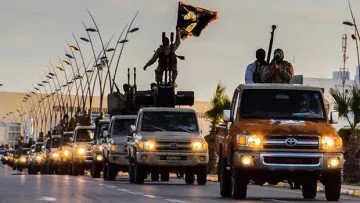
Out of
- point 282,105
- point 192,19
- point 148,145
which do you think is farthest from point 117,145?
point 282,105

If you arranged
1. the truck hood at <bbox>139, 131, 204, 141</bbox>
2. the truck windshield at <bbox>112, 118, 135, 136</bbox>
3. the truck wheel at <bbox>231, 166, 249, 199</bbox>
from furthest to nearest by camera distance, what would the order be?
the truck windshield at <bbox>112, 118, 135, 136</bbox> < the truck hood at <bbox>139, 131, 204, 141</bbox> < the truck wheel at <bbox>231, 166, 249, 199</bbox>

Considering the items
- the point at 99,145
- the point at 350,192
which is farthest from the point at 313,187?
the point at 99,145

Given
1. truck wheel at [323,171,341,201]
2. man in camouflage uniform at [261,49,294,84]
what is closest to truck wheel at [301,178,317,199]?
truck wheel at [323,171,341,201]

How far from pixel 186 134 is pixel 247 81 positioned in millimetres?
8554

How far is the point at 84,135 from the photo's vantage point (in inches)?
2233

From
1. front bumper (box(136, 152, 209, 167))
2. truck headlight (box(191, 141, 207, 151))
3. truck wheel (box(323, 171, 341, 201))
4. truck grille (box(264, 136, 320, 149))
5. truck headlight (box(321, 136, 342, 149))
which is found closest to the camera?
truck grille (box(264, 136, 320, 149))

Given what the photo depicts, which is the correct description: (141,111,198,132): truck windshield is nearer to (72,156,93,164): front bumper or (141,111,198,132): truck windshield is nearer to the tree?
the tree

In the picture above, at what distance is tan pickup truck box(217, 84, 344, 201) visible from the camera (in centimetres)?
2400

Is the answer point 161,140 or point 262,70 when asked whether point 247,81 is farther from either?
point 161,140

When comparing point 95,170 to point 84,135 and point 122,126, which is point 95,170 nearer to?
point 84,135

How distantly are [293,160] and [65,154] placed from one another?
39.4m

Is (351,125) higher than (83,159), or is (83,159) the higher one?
(351,125)

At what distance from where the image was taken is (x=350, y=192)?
Result: 31.4 metres

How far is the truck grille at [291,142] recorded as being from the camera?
2395cm
